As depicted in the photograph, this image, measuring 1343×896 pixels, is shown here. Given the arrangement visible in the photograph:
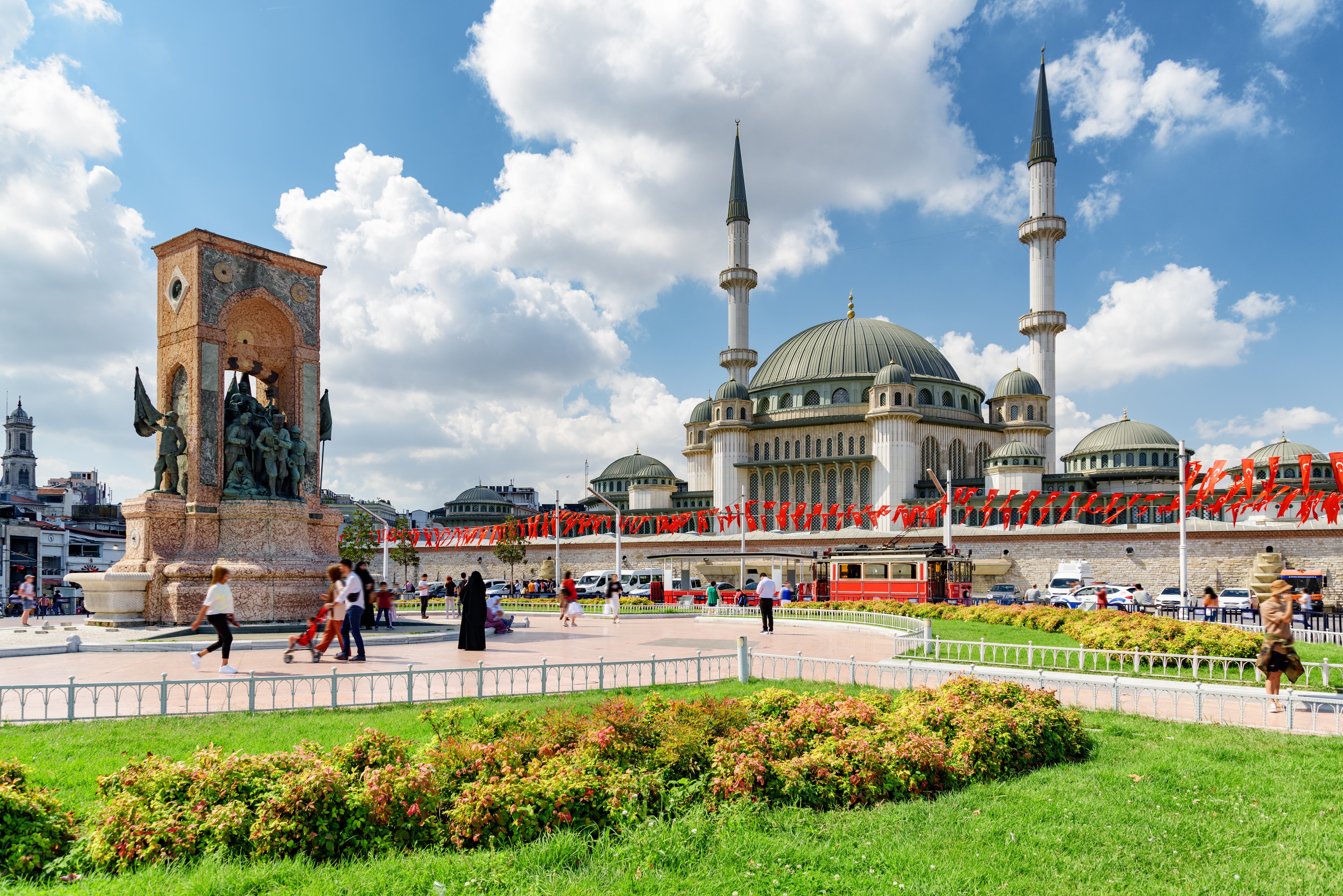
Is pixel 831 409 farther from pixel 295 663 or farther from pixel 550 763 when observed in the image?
pixel 550 763

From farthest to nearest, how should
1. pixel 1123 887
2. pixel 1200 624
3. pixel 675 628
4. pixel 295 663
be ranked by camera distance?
pixel 675 628 → pixel 1200 624 → pixel 295 663 → pixel 1123 887

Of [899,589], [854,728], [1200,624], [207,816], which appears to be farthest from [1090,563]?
[207,816]

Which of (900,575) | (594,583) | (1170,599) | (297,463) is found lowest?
(594,583)

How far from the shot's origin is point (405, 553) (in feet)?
182

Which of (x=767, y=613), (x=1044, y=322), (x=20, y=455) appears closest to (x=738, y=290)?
(x=1044, y=322)

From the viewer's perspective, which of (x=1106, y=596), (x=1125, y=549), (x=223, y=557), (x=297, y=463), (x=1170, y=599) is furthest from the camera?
(x=1125, y=549)

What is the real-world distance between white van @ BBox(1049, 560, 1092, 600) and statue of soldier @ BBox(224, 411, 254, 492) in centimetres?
3063

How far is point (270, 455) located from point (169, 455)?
1848 mm

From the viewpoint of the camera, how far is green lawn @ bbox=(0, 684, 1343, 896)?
4363mm

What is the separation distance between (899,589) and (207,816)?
99.8 feet

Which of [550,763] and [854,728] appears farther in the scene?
[854,728]

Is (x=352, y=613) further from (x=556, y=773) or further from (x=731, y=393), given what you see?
(x=731, y=393)

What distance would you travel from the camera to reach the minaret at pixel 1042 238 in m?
53.6

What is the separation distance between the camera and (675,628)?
22.7 m
